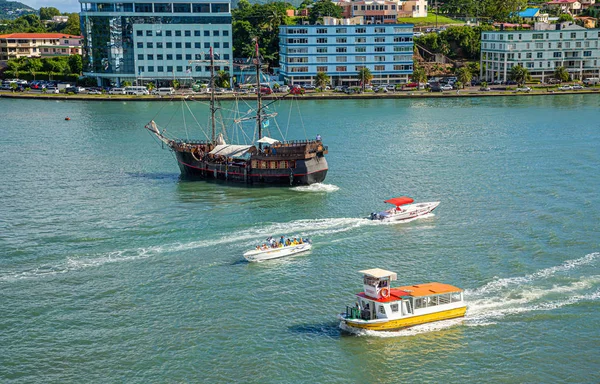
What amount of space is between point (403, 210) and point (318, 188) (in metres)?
12.8

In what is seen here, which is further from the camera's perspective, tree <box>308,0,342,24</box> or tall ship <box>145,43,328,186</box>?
tree <box>308,0,342,24</box>

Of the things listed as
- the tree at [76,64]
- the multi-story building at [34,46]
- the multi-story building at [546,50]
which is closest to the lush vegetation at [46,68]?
the tree at [76,64]

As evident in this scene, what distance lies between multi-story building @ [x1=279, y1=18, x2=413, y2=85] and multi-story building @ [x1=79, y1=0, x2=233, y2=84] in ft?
43.1

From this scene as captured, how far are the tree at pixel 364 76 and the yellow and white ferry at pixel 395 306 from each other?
4483 inches

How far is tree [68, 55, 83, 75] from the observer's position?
16750 centimetres

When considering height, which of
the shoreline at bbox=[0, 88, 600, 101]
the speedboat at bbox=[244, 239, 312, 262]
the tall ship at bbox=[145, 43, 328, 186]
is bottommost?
the speedboat at bbox=[244, 239, 312, 262]

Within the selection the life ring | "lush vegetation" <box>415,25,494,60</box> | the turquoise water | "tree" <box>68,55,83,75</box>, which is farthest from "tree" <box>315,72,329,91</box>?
the life ring

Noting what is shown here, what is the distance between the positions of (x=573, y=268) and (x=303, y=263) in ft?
55.9

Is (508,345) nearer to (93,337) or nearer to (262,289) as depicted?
(262,289)

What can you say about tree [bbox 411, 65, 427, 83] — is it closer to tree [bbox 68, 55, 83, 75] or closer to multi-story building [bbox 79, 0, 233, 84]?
multi-story building [bbox 79, 0, 233, 84]

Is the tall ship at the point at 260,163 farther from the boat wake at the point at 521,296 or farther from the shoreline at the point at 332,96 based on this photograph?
the shoreline at the point at 332,96

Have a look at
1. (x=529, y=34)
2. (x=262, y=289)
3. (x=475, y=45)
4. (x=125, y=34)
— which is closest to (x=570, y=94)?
(x=529, y=34)

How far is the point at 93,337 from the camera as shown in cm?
3975

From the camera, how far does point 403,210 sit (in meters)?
59.5
